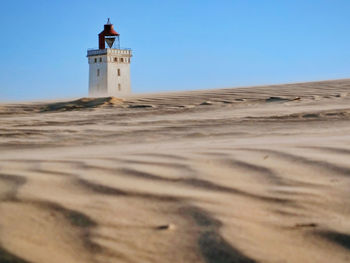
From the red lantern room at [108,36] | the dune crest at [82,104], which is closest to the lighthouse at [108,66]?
the red lantern room at [108,36]

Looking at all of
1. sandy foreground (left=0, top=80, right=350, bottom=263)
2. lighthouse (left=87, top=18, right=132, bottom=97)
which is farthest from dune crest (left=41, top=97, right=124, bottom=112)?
lighthouse (left=87, top=18, right=132, bottom=97)

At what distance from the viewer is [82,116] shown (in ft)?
20.0

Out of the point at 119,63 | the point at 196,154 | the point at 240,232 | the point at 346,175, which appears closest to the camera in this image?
the point at 240,232

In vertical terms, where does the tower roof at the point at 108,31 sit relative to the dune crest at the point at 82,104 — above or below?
above

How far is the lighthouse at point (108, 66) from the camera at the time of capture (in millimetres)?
51969

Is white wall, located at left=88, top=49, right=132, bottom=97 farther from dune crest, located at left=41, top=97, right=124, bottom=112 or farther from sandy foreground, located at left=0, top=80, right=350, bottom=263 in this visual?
sandy foreground, located at left=0, top=80, right=350, bottom=263

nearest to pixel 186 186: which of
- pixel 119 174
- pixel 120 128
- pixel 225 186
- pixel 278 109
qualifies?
pixel 225 186

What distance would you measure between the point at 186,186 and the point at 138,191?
188 mm

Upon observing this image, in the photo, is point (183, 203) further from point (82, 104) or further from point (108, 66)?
point (108, 66)

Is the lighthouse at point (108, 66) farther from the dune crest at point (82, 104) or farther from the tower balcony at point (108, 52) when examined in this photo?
the dune crest at point (82, 104)

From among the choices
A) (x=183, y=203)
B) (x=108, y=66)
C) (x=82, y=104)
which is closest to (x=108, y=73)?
(x=108, y=66)

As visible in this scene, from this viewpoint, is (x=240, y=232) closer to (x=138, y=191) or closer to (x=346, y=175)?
(x=138, y=191)

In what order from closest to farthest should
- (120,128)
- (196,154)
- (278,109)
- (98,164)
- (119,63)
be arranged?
(98,164), (196,154), (120,128), (278,109), (119,63)

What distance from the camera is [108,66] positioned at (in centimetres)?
5197
